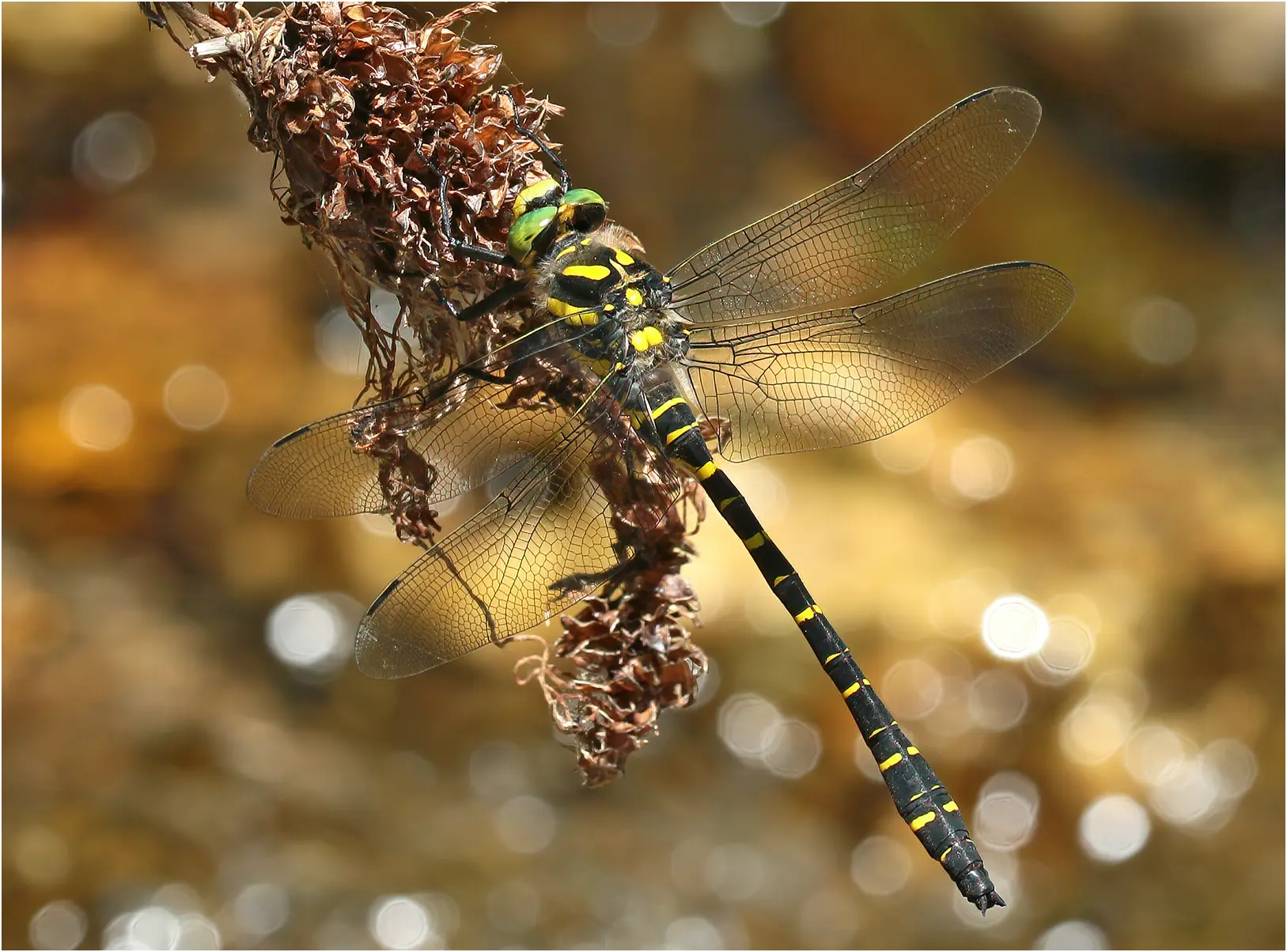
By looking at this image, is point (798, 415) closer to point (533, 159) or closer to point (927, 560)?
point (533, 159)

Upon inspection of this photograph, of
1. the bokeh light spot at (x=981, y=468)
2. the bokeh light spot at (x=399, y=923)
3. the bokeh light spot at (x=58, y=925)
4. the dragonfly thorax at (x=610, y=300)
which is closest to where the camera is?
the dragonfly thorax at (x=610, y=300)

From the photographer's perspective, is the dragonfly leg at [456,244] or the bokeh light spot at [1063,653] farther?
the bokeh light spot at [1063,653]

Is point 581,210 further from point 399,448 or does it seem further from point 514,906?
point 514,906

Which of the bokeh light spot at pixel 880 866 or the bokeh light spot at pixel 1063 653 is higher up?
the bokeh light spot at pixel 1063 653

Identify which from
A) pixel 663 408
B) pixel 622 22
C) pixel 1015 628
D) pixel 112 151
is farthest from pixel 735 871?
pixel 112 151

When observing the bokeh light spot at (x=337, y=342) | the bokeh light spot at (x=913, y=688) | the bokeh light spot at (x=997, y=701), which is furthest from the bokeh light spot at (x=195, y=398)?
the bokeh light spot at (x=997, y=701)

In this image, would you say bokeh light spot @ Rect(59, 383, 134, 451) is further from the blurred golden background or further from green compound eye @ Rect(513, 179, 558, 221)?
green compound eye @ Rect(513, 179, 558, 221)

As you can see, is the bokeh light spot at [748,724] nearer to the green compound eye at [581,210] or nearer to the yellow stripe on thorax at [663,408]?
the yellow stripe on thorax at [663,408]
